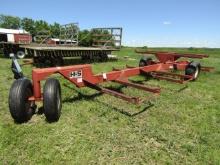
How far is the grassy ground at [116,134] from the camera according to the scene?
3469 mm

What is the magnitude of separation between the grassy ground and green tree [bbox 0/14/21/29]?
8726 cm

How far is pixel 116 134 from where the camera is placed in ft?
13.7

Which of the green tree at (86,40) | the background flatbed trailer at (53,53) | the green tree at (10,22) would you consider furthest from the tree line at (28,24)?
the background flatbed trailer at (53,53)

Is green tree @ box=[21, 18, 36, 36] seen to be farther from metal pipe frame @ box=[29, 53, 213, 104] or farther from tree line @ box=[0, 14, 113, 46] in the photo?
metal pipe frame @ box=[29, 53, 213, 104]

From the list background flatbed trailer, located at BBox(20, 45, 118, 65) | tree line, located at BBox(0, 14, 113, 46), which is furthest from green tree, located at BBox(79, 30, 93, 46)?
tree line, located at BBox(0, 14, 113, 46)

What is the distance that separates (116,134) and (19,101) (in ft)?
5.72

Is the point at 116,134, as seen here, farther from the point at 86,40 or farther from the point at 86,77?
the point at 86,40

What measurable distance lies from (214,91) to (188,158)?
183 inches

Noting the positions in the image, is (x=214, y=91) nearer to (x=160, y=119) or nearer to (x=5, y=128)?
(x=160, y=119)

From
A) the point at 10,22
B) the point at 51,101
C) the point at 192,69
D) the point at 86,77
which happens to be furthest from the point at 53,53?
the point at 10,22

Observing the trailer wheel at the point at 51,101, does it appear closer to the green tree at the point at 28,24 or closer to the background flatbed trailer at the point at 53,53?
the background flatbed trailer at the point at 53,53

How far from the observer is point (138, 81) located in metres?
8.50

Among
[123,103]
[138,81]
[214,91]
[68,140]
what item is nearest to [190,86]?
[214,91]

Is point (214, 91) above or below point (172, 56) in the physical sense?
below
